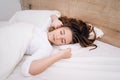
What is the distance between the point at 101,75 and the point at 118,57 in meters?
0.24

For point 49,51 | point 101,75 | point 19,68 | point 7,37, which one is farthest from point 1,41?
point 101,75

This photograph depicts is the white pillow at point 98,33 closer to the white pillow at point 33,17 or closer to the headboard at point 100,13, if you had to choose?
the headboard at point 100,13

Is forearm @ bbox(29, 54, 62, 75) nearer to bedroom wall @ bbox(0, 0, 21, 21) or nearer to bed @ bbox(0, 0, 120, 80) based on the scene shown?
bed @ bbox(0, 0, 120, 80)

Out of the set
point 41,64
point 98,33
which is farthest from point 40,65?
point 98,33

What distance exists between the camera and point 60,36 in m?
1.22

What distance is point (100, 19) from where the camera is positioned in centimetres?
133

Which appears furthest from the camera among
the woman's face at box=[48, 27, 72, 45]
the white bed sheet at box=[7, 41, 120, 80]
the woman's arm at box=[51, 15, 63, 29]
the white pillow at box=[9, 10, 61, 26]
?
→ the white pillow at box=[9, 10, 61, 26]

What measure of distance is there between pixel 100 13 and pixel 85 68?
0.50 metres

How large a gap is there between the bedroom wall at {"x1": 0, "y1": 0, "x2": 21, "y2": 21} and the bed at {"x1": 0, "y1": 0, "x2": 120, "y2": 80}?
585mm

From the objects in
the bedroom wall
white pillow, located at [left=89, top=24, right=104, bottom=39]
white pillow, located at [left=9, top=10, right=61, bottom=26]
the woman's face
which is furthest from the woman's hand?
the bedroom wall

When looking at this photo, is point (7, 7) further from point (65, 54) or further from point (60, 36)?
point (65, 54)

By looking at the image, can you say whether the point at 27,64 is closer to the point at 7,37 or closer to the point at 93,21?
the point at 7,37

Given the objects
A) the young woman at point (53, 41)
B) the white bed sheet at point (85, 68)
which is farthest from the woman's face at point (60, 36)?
the white bed sheet at point (85, 68)

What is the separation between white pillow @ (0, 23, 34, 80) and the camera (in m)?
0.97
